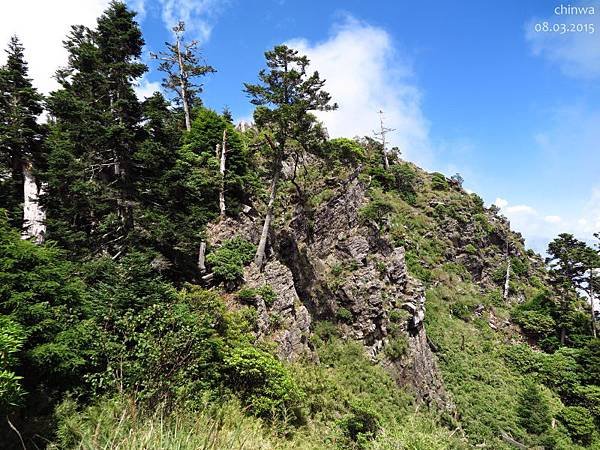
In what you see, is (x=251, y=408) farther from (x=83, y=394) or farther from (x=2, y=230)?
(x=2, y=230)

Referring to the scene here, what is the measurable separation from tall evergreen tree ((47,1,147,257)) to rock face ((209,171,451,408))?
15.3 feet

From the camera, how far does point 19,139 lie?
44.8ft

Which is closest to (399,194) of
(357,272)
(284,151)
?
(357,272)

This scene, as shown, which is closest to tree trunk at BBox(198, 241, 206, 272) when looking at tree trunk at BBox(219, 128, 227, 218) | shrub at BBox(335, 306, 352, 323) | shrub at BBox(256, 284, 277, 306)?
tree trunk at BBox(219, 128, 227, 218)

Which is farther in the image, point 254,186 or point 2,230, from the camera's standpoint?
point 254,186

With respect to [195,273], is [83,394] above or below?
below

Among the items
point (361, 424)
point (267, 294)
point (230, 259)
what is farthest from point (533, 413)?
point (230, 259)

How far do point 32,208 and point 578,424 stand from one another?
36.4 m

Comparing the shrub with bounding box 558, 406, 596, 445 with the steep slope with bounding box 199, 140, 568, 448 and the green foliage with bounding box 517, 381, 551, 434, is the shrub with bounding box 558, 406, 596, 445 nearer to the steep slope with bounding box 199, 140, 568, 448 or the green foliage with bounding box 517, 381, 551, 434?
the green foliage with bounding box 517, 381, 551, 434

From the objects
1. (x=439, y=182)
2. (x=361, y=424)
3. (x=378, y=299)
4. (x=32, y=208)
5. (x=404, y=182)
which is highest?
(x=439, y=182)

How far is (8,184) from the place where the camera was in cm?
1404

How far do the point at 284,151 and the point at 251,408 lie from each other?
1307cm

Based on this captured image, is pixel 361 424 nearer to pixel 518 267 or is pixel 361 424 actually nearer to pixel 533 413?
pixel 533 413

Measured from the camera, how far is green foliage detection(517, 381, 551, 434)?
21.6 meters
